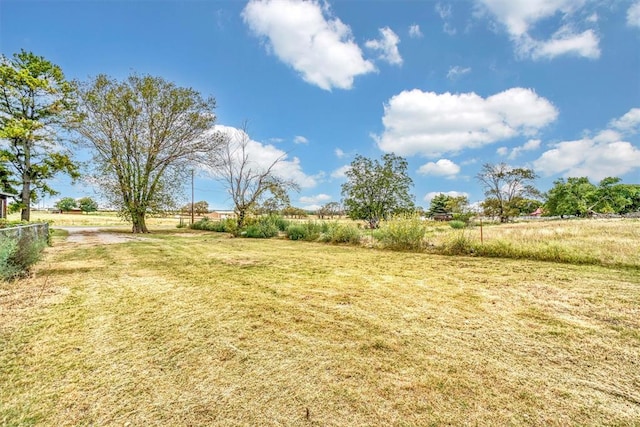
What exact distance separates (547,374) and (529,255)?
6.31 m

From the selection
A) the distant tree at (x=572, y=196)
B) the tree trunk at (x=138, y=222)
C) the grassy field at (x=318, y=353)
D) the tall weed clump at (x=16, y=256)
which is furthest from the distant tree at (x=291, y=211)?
the distant tree at (x=572, y=196)

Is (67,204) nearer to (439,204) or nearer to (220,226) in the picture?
(220,226)

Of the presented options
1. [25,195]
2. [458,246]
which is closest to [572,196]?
[458,246]

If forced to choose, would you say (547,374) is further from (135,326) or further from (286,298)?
(135,326)

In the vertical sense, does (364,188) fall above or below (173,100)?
below

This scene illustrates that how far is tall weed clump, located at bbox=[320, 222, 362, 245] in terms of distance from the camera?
11.0 metres

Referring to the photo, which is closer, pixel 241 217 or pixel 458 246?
pixel 458 246

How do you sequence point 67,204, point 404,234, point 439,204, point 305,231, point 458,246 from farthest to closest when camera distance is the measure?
point 67,204 < point 439,204 < point 305,231 < point 404,234 < point 458,246

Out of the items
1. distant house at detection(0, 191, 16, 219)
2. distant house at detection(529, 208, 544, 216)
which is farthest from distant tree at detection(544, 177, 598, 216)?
distant house at detection(0, 191, 16, 219)

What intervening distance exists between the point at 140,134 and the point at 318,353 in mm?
20596

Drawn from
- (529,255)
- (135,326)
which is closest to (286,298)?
(135,326)

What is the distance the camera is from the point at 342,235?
11.2 metres

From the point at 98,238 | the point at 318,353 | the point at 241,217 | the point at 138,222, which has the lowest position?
the point at 318,353

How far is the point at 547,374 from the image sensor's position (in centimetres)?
196
